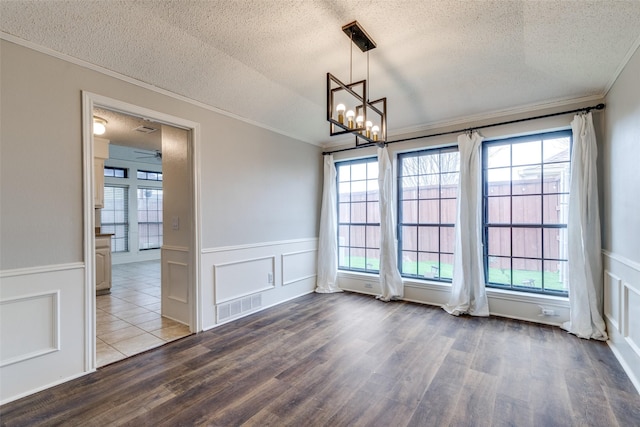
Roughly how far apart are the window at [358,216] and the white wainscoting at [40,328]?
3.68 m

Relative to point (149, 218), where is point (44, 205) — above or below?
above

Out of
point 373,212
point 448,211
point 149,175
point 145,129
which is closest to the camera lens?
point 448,211

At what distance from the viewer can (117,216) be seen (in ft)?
25.3

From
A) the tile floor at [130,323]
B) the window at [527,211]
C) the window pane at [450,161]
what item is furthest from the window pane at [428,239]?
the tile floor at [130,323]

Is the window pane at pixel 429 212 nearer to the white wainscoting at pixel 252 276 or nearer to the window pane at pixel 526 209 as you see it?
the window pane at pixel 526 209

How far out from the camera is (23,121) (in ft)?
7.04

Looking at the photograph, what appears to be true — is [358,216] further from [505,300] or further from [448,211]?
[505,300]

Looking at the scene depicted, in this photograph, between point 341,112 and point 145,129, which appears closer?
point 341,112

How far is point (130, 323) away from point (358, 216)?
3547mm

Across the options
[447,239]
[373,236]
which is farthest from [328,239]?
[447,239]

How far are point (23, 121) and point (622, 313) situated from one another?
5.10m

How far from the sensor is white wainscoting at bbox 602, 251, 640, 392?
2.32 metres

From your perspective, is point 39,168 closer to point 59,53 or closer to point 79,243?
point 79,243

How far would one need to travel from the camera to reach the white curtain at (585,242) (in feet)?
10.1
